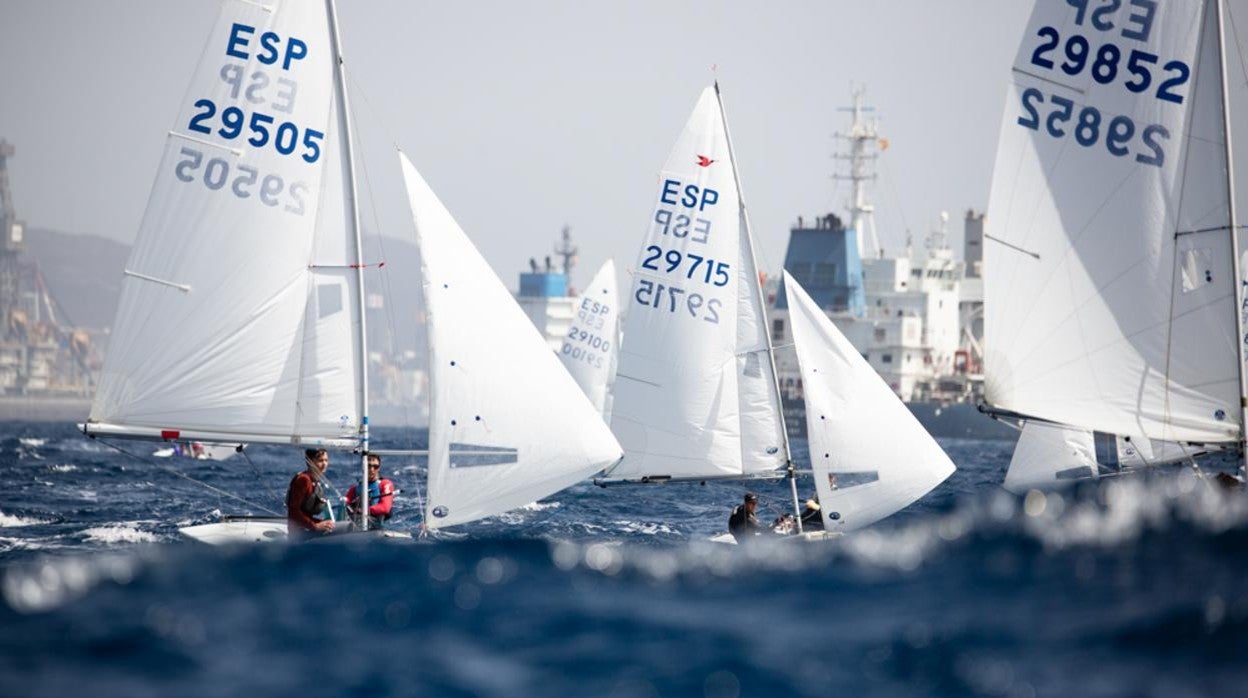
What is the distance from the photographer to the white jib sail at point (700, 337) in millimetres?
22609

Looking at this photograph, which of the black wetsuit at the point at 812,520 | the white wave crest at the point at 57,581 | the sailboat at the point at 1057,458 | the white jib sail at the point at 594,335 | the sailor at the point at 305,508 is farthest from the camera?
the white jib sail at the point at 594,335

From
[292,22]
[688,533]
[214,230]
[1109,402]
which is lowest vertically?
[688,533]

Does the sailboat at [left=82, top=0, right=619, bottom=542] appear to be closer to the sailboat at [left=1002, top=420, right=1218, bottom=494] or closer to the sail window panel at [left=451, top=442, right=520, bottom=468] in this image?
the sail window panel at [left=451, top=442, right=520, bottom=468]

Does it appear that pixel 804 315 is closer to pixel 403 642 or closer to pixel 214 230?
pixel 214 230

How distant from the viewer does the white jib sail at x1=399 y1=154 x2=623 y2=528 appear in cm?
1862

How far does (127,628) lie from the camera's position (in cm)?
1146

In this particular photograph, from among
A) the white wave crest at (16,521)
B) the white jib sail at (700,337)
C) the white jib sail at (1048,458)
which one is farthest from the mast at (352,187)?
the white jib sail at (1048,458)

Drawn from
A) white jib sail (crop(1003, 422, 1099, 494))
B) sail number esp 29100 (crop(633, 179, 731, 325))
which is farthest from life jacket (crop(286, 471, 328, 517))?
white jib sail (crop(1003, 422, 1099, 494))

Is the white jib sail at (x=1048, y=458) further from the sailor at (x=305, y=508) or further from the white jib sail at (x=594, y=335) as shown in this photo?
the white jib sail at (x=594, y=335)

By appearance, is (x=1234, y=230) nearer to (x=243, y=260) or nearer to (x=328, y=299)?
(x=328, y=299)

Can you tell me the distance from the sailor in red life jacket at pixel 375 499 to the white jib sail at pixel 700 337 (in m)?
3.93

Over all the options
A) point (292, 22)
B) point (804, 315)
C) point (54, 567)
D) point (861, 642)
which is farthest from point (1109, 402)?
point (54, 567)

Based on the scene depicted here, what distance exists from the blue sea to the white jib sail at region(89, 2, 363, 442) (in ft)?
11.8

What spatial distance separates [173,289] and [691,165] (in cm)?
734
